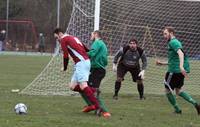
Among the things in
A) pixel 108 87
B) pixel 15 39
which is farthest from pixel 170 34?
pixel 15 39

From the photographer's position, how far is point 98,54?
12664 millimetres

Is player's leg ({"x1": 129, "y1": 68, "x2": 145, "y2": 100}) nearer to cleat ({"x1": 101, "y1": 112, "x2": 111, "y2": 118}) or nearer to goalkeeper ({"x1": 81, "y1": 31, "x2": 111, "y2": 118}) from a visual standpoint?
goalkeeper ({"x1": 81, "y1": 31, "x2": 111, "y2": 118})

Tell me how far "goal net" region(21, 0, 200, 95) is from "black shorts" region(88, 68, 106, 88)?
3547 mm

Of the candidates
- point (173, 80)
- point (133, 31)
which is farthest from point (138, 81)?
point (133, 31)

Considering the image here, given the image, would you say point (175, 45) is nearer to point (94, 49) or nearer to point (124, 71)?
point (94, 49)

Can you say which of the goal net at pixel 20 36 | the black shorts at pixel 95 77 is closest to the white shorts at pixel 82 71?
the black shorts at pixel 95 77

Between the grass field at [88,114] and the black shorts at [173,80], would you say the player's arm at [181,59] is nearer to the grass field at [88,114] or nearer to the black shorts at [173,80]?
the black shorts at [173,80]

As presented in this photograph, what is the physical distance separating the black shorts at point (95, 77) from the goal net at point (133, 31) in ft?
11.6

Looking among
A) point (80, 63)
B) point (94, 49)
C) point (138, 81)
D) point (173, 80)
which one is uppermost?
point (94, 49)

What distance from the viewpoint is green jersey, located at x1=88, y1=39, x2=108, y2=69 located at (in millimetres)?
12387

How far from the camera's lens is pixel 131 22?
21609mm

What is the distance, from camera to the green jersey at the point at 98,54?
12387mm

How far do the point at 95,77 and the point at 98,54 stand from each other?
19.5 inches

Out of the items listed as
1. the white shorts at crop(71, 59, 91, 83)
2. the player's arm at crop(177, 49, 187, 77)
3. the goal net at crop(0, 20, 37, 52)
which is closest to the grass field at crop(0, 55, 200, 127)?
the white shorts at crop(71, 59, 91, 83)
